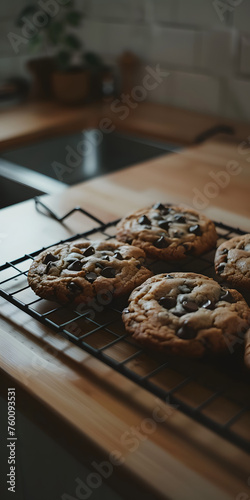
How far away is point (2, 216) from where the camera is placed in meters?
1.42

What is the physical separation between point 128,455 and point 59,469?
240mm

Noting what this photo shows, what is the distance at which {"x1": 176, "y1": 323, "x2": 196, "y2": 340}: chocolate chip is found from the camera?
83 centimetres

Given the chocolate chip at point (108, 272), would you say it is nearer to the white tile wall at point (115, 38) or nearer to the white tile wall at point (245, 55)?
the white tile wall at point (245, 55)

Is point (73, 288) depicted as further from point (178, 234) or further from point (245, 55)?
point (245, 55)

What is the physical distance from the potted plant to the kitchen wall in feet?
0.33

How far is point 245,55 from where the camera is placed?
205 centimetres

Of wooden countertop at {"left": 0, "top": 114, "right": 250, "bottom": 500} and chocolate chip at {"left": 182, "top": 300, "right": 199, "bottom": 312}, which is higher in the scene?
chocolate chip at {"left": 182, "top": 300, "right": 199, "bottom": 312}

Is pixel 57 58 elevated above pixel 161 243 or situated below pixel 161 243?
above

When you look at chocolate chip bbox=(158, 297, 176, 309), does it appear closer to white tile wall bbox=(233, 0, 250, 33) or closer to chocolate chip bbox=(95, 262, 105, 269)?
chocolate chip bbox=(95, 262, 105, 269)

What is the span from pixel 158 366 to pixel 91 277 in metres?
0.23

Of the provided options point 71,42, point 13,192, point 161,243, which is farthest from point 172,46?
point 161,243

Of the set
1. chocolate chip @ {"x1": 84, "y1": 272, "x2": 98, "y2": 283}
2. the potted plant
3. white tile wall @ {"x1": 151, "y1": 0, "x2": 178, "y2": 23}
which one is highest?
white tile wall @ {"x1": 151, "y1": 0, "x2": 178, "y2": 23}

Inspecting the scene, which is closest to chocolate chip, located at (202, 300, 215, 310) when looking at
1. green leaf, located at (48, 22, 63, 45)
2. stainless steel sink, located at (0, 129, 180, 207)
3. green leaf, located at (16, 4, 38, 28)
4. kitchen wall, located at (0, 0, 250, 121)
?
stainless steel sink, located at (0, 129, 180, 207)

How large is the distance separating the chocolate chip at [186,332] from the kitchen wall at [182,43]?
5.01 feet
